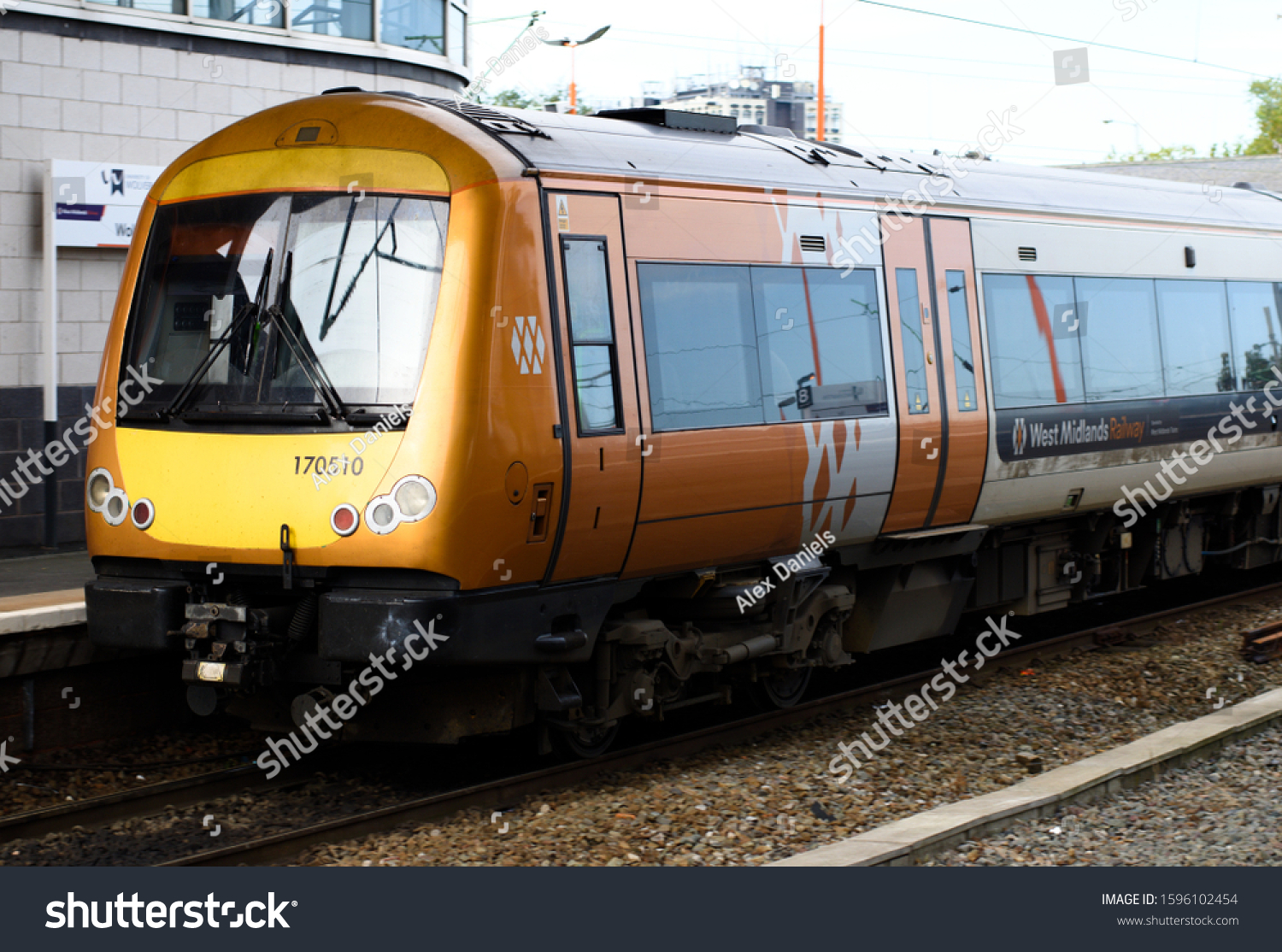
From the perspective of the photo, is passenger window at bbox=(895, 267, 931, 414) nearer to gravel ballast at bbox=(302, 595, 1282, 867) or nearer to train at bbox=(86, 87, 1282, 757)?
train at bbox=(86, 87, 1282, 757)

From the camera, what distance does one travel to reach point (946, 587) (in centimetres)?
977

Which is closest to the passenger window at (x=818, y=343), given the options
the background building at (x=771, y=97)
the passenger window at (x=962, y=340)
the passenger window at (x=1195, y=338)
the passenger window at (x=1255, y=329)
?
the passenger window at (x=962, y=340)

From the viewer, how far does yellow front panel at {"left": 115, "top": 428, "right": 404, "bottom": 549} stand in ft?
21.4

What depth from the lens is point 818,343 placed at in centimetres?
821

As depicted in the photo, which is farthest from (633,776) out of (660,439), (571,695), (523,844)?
(660,439)

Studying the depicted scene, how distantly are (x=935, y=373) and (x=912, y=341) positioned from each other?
0.96ft

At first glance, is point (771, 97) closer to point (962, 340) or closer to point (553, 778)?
point (962, 340)

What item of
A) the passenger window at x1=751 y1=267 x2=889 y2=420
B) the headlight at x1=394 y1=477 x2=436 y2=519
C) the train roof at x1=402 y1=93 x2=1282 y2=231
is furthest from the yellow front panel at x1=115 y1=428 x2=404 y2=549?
the passenger window at x1=751 y1=267 x2=889 y2=420

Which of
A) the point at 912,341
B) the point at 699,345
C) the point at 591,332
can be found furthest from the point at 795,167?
the point at 591,332

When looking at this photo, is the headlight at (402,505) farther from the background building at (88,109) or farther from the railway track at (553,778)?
the background building at (88,109)

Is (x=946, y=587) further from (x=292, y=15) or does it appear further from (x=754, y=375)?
(x=292, y=15)

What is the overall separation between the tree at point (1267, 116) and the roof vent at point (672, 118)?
Result: 61.5m

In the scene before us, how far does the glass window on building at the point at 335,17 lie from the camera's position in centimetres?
1346

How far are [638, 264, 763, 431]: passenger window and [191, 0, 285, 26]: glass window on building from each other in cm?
735
